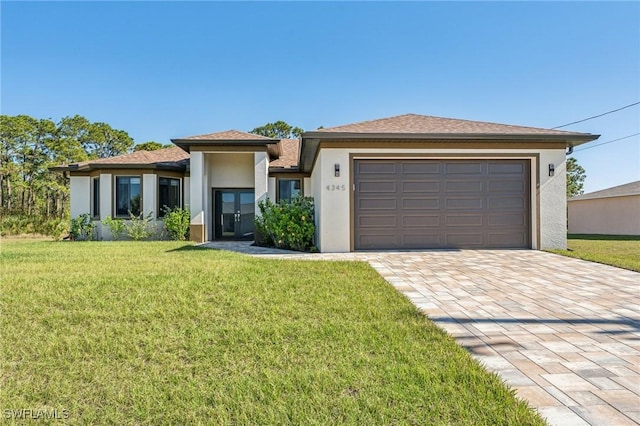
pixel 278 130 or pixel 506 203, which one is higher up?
pixel 278 130

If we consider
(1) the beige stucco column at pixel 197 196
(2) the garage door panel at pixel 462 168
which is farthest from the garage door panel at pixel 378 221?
(1) the beige stucco column at pixel 197 196

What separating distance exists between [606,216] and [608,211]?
0.32m

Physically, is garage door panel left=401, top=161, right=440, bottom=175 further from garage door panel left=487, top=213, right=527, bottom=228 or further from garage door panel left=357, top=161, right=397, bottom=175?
garage door panel left=487, top=213, right=527, bottom=228

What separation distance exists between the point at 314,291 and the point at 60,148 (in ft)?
99.9

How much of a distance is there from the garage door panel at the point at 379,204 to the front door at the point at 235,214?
6680 mm

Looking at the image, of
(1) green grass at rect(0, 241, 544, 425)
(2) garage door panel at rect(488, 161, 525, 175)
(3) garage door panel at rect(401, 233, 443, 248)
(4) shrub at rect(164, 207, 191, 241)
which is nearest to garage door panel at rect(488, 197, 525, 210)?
(2) garage door panel at rect(488, 161, 525, 175)

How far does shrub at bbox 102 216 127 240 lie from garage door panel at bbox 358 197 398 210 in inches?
389

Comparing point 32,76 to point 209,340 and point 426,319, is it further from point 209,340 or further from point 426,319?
point 426,319

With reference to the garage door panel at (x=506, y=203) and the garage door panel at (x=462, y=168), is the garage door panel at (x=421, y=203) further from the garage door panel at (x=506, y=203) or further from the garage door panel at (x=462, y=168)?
the garage door panel at (x=506, y=203)

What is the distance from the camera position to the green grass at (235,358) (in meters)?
2.01

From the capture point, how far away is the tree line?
24.8 meters

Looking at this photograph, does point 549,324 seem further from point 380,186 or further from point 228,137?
point 228,137

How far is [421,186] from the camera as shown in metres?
9.49

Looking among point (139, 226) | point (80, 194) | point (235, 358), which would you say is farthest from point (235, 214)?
point (235, 358)
